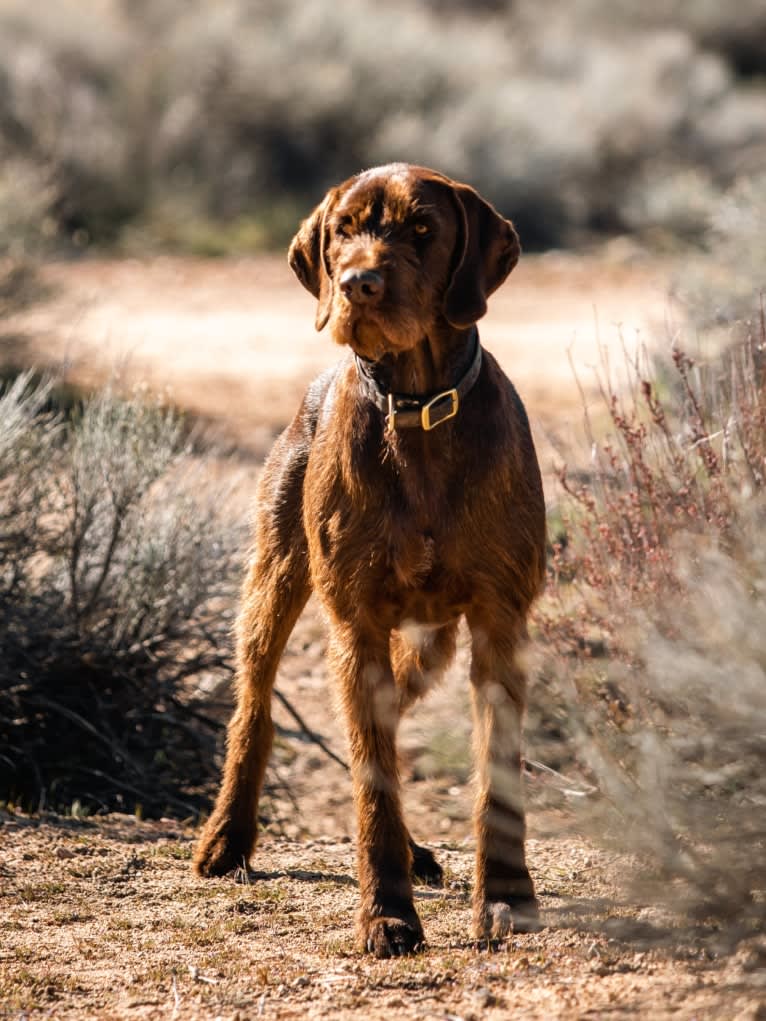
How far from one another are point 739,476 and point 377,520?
4.26 ft

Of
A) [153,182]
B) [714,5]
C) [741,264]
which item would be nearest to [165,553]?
[741,264]

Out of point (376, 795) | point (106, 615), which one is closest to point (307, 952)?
point (376, 795)

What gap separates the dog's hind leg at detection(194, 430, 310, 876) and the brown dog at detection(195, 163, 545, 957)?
0.53m

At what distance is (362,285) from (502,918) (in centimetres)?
168

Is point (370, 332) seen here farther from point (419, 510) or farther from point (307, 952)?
Result: point (307, 952)

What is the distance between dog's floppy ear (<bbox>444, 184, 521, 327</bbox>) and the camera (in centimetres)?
403

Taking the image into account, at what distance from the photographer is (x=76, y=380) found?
1178 centimetres

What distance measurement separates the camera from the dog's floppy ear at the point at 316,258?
4.28m

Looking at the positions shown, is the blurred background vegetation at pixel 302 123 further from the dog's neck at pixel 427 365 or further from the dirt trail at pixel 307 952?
the dog's neck at pixel 427 365

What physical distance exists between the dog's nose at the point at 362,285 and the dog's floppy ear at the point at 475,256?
290 millimetres

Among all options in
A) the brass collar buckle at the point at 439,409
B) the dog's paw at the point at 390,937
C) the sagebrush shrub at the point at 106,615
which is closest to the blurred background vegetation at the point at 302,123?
the sagebrush shrub at the point at 106,615

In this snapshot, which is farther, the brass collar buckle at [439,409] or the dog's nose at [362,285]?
the brass collar buckle at [439,409]

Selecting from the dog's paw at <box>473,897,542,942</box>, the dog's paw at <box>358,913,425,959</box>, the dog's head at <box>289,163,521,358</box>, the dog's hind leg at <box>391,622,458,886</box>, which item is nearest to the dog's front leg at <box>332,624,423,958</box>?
the dog's paw at <box>358,913,425,959</box>

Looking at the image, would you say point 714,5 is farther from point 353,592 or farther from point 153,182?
point 353,592
